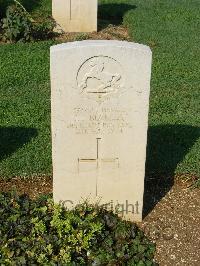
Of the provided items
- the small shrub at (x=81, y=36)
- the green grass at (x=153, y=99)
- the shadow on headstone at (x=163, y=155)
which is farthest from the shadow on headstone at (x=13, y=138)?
the small shrub at (x=81, y=36)

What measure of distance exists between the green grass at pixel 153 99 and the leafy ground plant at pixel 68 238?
3.39 feet

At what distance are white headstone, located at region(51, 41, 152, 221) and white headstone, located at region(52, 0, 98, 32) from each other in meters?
7.00

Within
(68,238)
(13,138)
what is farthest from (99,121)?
(13,138)

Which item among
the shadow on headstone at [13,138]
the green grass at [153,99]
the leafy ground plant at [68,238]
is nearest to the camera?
the leafy ground plant at [68,238]

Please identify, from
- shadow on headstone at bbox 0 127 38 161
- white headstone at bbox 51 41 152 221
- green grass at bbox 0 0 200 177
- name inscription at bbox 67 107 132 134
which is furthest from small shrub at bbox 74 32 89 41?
name inscription at bbox 67 107 132 134

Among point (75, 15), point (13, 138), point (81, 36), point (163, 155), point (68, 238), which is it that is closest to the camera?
point (68, 238)

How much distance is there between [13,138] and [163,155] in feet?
5.85

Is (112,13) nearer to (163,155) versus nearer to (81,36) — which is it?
(81,36)

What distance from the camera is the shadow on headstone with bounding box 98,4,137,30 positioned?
1246 centimetres

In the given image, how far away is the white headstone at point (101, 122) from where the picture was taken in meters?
4.14

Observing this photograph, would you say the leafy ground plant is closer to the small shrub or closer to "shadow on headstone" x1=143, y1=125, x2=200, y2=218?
"shadow on headstone" x1=143, y1=125, x2=200, y2=218

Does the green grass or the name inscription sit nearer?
the name inscription

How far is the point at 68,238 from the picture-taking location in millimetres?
4355

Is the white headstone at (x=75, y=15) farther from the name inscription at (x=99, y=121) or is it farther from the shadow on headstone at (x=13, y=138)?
the name inscription at (x=99, y=121)
